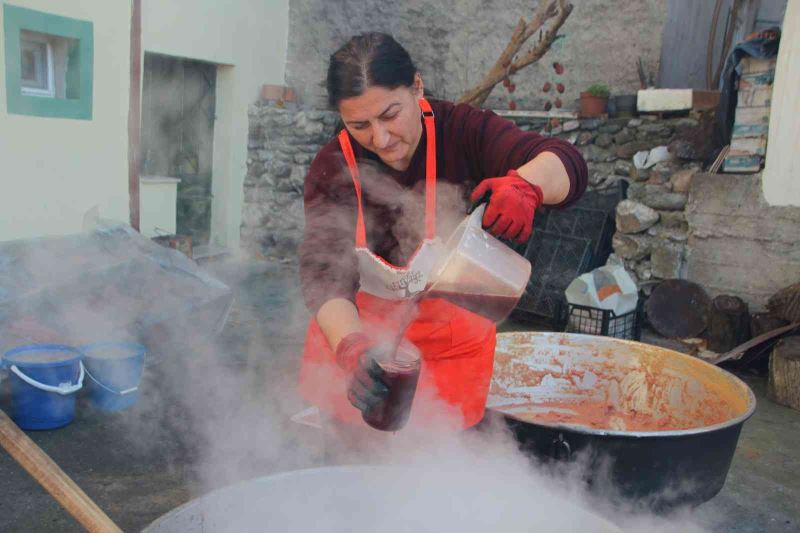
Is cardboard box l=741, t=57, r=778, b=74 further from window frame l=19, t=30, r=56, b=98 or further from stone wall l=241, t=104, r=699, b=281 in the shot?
window frame l=19, t=30, r=56, b=98

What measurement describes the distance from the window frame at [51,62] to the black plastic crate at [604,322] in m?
4.16

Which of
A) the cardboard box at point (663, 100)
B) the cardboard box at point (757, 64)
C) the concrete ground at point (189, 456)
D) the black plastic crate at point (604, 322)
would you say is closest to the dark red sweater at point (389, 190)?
the concrete ground at point (189, 456)

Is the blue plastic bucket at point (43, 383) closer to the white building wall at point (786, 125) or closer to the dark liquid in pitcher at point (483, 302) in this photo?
the dark liquid in pitcher at point (483, 302)

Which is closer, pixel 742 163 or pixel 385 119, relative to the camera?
pixel 385 119

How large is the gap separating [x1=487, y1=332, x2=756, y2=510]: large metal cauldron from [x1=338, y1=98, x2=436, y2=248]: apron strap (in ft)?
2.63

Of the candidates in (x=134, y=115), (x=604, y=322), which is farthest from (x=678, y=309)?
(x=134, y=115)

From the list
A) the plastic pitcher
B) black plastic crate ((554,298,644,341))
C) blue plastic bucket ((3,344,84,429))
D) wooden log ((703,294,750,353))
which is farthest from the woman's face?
wooden log ((703,294,750,353))

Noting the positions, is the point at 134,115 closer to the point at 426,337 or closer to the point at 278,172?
the point at 278,172

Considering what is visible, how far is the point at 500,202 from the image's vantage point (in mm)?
1631

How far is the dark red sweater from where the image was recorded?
2105 millimetres

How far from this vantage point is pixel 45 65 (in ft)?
17.5

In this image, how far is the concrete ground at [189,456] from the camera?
2.98m

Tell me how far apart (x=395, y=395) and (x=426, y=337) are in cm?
59

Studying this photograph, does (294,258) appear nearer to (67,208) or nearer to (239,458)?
(67,208)
